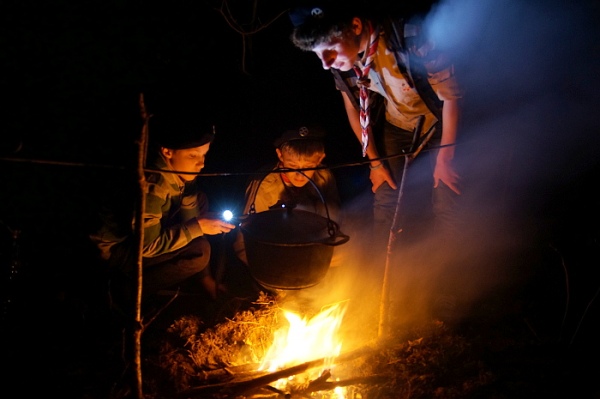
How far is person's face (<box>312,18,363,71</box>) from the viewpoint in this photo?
11.0 ft

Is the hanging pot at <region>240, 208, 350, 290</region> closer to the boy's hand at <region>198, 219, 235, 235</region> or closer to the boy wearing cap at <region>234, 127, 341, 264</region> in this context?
the boy's hand at <region>198, 219, 235, 235</region>

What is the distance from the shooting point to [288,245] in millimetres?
2703

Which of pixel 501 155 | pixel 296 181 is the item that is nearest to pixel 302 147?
pixel 296 181

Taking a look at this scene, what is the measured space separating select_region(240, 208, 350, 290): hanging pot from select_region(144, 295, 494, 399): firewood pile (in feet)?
2.58

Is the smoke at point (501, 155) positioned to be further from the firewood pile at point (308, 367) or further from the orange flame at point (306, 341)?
the firewood pile at point (308, 367)

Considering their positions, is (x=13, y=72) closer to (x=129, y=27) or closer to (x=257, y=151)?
(x=129, y=27)

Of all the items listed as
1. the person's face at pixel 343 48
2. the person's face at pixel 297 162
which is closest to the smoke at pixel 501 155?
the person's face at pixel 343 48

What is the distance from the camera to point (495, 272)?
4820 mm

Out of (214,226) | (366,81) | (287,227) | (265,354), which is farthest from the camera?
(366,81)

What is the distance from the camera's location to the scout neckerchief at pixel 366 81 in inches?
137

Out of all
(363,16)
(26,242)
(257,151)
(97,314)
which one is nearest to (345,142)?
(257,151)

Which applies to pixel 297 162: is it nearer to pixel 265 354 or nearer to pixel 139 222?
pixel 265 354

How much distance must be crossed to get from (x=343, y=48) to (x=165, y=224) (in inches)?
89.4

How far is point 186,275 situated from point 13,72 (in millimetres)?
3985
